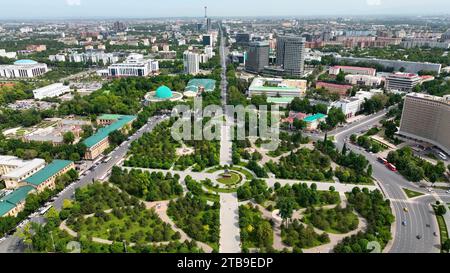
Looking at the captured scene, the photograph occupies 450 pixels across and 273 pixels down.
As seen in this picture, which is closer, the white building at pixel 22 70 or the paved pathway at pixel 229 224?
the paved pathway at pixel 229 224

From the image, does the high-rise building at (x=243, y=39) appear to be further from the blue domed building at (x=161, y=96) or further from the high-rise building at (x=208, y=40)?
the blue domed building at (x=161, y=96)

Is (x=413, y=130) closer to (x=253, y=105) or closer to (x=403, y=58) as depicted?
(x=253, y=105)

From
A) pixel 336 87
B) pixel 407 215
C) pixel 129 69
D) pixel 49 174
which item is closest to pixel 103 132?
pixel 49 174

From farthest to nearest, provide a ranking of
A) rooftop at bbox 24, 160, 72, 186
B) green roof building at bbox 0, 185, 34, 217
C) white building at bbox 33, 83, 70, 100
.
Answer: white building at bbox 33, 83, 70, 100, rooftop at bbox 24, 160, 72, 186, green roof building at bbox 0, 185, 34, 217

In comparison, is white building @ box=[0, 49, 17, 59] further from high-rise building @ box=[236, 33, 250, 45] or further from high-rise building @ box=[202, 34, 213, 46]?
high-rise building @ box=[236, 33, 250, 45]

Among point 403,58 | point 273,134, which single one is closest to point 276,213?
point 273,134

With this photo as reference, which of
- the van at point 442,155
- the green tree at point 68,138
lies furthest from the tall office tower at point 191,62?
the van at point 442,155
